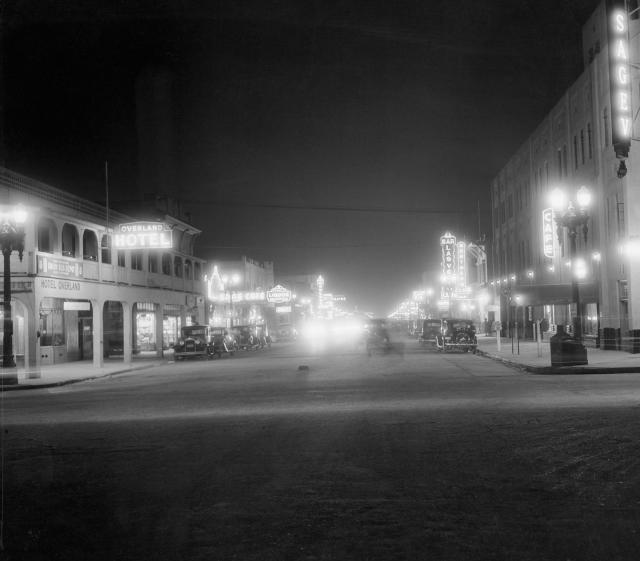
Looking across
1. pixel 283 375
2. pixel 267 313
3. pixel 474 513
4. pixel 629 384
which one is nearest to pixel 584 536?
pixel 474 513

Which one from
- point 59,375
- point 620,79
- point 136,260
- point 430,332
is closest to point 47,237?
point 59,375

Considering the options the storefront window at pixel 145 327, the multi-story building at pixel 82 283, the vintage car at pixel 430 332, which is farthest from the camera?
the storefront window at pixel 145 327

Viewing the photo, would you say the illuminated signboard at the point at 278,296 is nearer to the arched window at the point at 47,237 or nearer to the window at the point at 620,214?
the arched window at the point at 47,237

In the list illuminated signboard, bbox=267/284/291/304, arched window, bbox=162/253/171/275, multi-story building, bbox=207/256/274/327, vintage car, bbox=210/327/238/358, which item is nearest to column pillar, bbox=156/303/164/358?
arched window, bbox=162/253/171/275

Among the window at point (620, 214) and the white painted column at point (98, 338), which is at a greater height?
the window at point (620, 214)

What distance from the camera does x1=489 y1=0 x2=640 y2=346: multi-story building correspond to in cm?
3022

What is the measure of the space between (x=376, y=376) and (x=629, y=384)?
8.19 metres

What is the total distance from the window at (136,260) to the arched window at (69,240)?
7149 mm

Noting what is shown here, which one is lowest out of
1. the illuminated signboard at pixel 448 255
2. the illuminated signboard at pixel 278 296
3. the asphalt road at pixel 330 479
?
the asphalt road at pixel 330 479

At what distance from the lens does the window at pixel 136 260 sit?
47438mm

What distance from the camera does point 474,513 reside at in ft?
23.7

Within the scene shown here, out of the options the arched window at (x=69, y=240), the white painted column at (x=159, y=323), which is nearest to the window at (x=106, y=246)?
the arched window at (x=69, y=240)

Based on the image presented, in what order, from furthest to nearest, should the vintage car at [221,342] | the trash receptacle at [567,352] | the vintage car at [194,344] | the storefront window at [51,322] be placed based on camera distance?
the vintage car at [221,342]
the vintage car at [194,344]
the storefront window at [51,322]
the trash receptacle at [567,352]

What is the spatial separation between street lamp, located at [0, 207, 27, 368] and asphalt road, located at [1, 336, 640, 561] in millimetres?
10767
